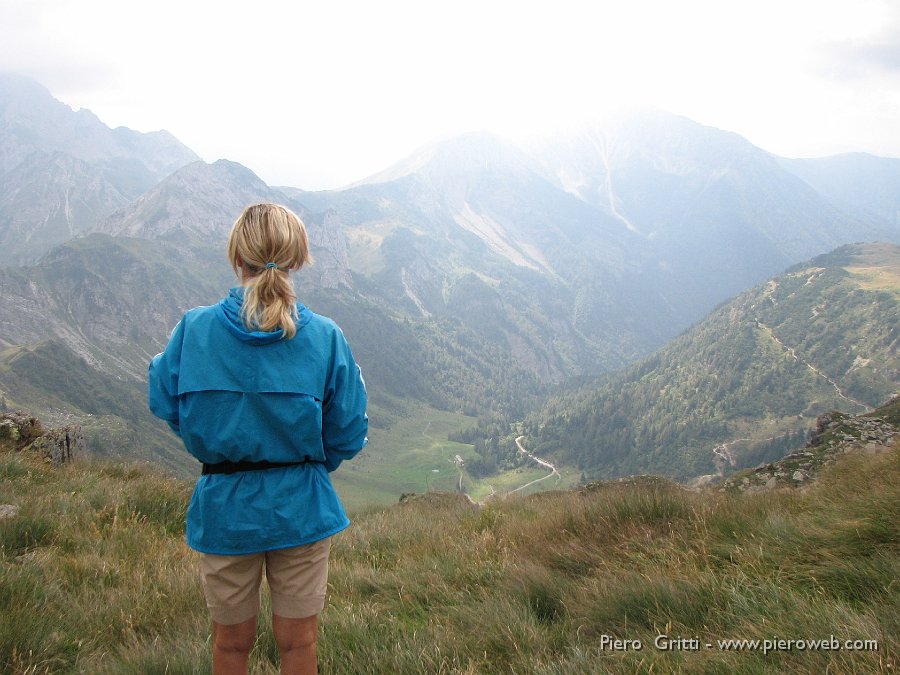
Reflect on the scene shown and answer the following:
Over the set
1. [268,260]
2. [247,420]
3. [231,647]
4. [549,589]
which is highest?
[268,260]

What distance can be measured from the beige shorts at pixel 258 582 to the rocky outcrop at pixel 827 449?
635cm

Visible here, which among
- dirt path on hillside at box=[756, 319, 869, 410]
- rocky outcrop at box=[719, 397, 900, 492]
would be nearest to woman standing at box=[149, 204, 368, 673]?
rocky outcrop at box=[719, 397, 900, 492]

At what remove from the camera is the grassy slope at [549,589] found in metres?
2.97

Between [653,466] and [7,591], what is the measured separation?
184 m

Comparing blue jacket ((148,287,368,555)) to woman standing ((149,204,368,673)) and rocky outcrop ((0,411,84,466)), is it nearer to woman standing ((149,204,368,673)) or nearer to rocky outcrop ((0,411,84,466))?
woman standing ((149,204,368,673))

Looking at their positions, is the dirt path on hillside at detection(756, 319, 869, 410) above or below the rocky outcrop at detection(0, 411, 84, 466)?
below

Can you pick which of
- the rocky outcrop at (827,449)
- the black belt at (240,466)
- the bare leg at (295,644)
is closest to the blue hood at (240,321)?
the black belt at (240,466)

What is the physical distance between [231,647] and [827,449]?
8.87 meters


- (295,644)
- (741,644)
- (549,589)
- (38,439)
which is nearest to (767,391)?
(549,589)

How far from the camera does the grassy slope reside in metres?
2.97

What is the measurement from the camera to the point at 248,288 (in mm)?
2998

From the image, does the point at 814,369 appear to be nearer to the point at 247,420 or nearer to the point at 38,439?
the point at 38,439

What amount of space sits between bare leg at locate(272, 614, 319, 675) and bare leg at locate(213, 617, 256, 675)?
0.17m

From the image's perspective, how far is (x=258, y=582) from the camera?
2990 mm
